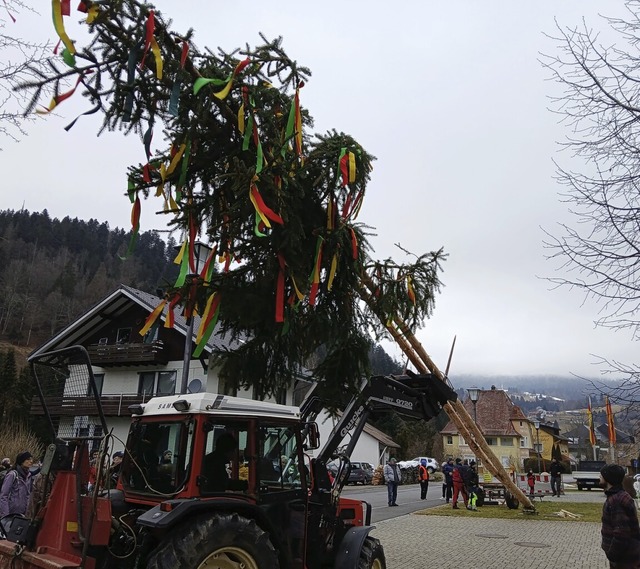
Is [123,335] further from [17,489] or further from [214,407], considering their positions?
[214,407]

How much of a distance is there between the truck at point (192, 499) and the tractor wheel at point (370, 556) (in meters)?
0.01

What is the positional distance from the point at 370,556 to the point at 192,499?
2398 mm

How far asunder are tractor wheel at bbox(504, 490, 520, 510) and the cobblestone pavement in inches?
107

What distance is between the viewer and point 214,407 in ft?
17.8

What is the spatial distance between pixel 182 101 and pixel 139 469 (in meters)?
3.77

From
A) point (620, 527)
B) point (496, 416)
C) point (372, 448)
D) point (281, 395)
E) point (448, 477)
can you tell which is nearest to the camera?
point (620, 527)

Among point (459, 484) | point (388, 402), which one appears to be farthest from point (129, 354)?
point (388, 402)

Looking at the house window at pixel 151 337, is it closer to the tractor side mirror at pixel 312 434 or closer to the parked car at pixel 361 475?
the parked car at pixel 361 475

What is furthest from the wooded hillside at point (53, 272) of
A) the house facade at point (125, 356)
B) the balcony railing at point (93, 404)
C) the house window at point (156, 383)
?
the house window at point (156, 383)

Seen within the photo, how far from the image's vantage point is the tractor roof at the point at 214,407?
17.8 feet

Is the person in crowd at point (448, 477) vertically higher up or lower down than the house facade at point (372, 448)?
lower down

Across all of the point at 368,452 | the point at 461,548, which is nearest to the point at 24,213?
the point at 368,452

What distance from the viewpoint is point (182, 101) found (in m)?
6.30

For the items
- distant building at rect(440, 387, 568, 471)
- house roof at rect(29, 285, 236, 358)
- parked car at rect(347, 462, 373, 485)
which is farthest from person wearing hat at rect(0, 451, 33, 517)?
distant building at rect(440, 387, 568, 471)
